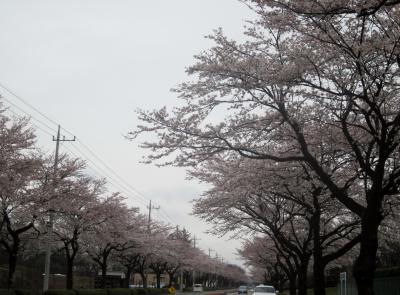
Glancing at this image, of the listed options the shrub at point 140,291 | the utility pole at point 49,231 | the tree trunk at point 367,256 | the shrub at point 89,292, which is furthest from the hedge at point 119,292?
the tree trunk at point 367,256

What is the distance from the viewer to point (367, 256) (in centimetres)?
1085

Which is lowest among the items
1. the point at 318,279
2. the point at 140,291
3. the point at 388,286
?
the point at 140,291

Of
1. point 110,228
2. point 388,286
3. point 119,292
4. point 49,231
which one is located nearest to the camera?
point 388,286

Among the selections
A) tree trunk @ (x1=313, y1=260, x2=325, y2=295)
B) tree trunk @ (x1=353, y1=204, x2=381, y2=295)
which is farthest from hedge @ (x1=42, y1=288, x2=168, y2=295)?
tree trunk @ (x1=353, y1=204, x2=381, y2=295)

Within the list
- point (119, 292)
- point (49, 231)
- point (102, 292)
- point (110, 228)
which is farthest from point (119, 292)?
point (49, 231)

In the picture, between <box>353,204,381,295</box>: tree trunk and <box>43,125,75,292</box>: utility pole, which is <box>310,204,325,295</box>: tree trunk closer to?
<box>353,204,381,295</box>: tree trunk

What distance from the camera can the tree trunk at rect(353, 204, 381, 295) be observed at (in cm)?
1079

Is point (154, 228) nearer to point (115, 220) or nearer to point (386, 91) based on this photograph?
point (115, 220)

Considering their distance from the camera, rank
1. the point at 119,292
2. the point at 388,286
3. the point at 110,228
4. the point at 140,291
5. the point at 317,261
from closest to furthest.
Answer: the point at 317,261, the point at 388,286, the point at 110,228, the point at 119,292, the point at 140,291

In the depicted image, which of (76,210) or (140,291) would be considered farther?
(140,291)

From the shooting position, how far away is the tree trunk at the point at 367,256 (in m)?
10.8

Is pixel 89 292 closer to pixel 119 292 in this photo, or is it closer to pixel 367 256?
pixel 119 292

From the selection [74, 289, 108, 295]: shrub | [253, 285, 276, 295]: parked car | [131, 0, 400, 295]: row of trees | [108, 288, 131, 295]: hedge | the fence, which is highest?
[131, 0, 400, 295]: row of trees

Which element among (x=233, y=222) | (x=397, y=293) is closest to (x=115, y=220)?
(x=233, y=222)
